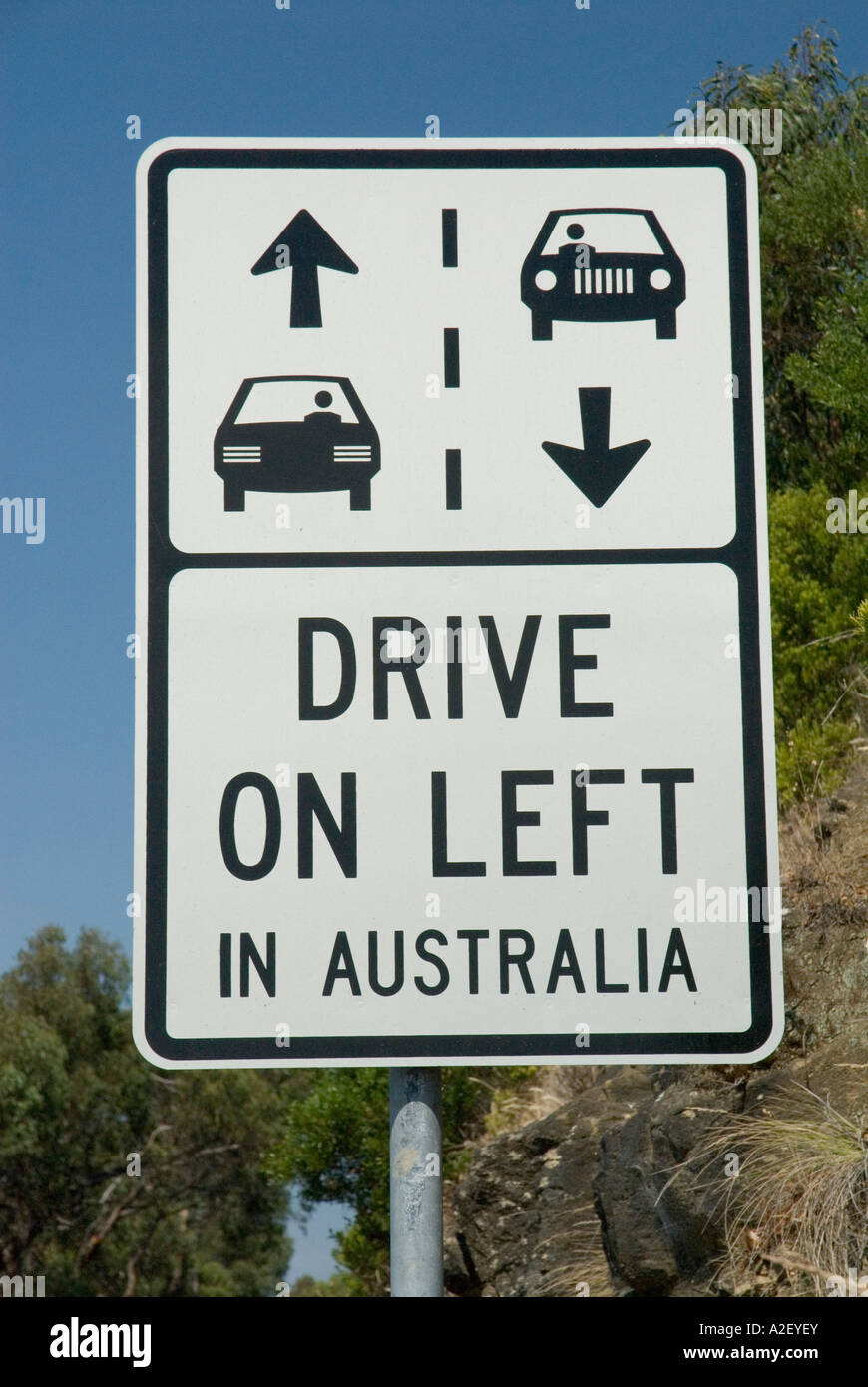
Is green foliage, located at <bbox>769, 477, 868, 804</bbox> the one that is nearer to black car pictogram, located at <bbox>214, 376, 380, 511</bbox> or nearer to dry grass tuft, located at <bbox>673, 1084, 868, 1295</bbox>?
dry grass tuft, located at <bbox>673, 1084, 868, 1295</bbox>

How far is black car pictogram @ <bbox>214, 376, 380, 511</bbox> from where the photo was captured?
1911 mm

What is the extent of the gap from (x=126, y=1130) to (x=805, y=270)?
1033 inches

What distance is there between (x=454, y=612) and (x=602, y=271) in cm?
56

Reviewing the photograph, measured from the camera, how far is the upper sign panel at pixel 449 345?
75.1 inches

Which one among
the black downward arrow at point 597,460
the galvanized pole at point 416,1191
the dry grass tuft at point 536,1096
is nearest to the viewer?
the galvanized pole at point 416,1191

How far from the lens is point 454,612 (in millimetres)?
1889

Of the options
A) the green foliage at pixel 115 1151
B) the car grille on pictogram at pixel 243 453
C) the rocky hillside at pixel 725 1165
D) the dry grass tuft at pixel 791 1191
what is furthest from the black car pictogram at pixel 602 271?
the green foliage at pixel 115 1151

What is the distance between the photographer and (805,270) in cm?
1356

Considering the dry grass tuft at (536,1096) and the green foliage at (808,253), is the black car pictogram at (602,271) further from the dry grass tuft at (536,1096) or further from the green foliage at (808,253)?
the green foliage at (808,253)

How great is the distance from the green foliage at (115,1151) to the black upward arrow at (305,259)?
97.3 ft

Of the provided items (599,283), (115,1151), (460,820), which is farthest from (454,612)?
(115,1151)

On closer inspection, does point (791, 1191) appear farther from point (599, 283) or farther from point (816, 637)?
point (816, 637)
